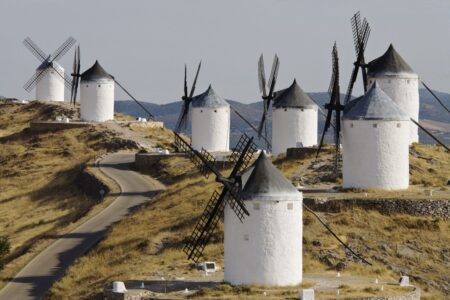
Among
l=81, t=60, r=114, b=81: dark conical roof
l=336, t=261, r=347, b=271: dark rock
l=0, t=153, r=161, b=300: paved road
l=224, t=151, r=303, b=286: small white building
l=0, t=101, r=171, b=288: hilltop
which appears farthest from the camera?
l=81, t=60, r=114, b=81: dark conical roof

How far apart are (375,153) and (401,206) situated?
2.93 meters

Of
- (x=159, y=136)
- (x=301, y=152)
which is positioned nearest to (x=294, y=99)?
(x=301, y=152)

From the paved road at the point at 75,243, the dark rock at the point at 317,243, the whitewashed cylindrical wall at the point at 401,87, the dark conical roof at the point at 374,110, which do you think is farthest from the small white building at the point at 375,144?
the paved road at the point at 75,243

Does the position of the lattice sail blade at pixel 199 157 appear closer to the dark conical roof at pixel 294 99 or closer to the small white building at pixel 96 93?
the dark conical roof at pixel 294 99

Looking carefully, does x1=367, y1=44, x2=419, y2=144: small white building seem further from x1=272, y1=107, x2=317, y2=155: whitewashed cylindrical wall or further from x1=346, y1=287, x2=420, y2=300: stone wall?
x1=346, y1=287, x2=420, y2=300: stone wall

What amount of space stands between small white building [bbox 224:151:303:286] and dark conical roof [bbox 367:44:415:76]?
77.3 feet

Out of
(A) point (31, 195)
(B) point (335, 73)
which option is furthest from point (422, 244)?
(A) point (31, 195)

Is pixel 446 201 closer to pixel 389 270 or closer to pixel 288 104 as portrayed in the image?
pixel 389 270

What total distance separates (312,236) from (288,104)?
20270 millimetres

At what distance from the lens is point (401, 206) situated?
155 ft

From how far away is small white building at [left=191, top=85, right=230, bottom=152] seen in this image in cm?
6944

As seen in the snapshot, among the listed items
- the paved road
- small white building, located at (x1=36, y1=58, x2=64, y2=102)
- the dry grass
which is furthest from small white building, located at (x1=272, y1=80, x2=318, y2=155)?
small white building, located at (x1=36, y1=58, x2=64, y2=102)

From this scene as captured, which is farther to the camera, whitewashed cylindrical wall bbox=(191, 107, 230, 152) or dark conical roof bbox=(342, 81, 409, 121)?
whitewashed cylindrical wall bbox=(191, 107, 230, 152)

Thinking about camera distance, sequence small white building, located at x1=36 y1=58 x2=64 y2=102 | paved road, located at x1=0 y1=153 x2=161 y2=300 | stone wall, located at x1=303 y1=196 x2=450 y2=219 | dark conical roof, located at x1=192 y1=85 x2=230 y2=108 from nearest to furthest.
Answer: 1. paved road, located at x1=0 y1=153 x2=161 y2=300
2. stone wall, located at x1=303 y1=196 x2=450 y2=219
3. dark conical roof, located at x1=192 y1=85 x2=230 y2=108
4. small white building, located at x1=36 y1=58 x2=64 y2=102
